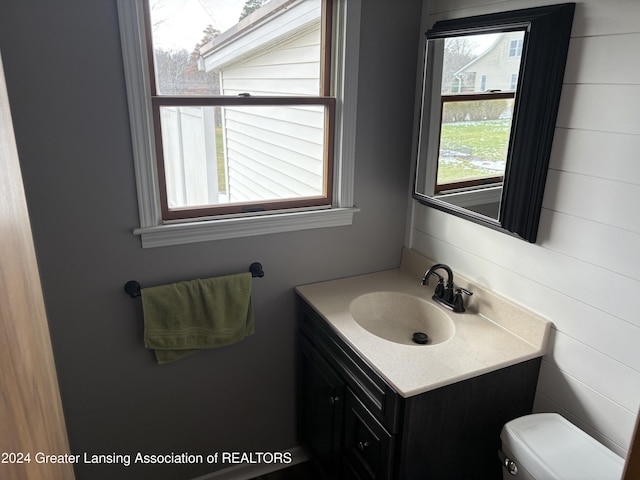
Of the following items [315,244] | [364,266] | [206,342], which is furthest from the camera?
[364,266]

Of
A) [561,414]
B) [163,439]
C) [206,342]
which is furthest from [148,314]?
[561,414]

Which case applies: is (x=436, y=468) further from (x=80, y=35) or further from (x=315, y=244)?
(x=80, y=35)

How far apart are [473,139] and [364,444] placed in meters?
1.16

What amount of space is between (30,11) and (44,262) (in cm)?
78

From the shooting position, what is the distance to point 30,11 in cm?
141

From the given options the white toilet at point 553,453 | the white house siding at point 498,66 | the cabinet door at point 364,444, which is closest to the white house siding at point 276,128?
the white house siding at point 498,66

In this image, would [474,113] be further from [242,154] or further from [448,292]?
[242,154]

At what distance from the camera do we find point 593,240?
1428 millimetres

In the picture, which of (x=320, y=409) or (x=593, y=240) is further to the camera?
(x=320, y=409)

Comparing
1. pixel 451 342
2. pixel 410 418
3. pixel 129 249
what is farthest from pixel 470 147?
pixel 129 249

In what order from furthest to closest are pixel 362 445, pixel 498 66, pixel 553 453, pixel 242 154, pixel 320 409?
1. pixel 320 409
2. pixel 242 154
3. pixel 362 445
4. pixel 498 66
5. pixel 553 453

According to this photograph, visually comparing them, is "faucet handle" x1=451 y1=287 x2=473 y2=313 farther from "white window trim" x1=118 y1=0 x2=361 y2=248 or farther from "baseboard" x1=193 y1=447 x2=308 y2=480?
"baseboard" x1=193 y1=447 x2=308 y2=480

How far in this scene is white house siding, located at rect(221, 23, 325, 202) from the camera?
71.4 inches

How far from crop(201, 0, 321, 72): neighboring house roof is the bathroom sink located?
3.45 ft
